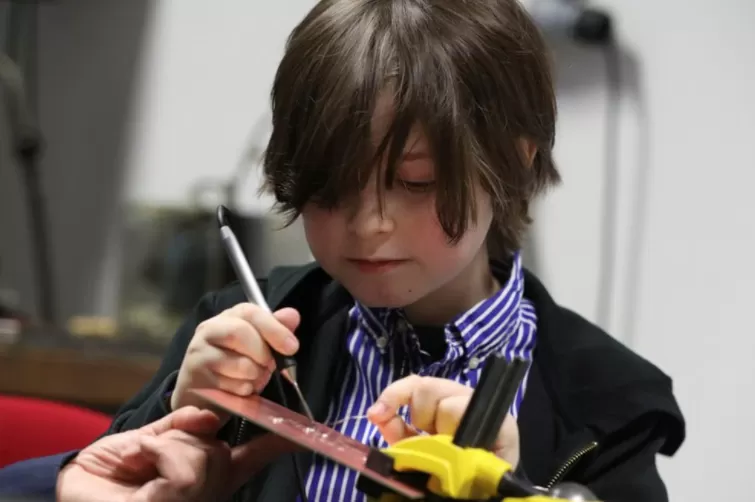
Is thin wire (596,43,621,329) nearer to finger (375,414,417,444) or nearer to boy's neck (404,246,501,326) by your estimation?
boy's neck (404,246,501,326)

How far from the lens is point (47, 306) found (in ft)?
5.62

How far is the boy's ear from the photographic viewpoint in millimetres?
683

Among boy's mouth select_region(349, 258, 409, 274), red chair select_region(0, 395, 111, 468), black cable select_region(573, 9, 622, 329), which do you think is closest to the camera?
boy's mouth select_region(349, 258, 409, 274)

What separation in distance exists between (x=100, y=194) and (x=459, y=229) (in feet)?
4.45

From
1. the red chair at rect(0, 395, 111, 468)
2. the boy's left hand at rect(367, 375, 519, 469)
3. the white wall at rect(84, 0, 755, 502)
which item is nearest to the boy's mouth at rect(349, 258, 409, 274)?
the boy's left hand at rect(367, 375, 519, 469)

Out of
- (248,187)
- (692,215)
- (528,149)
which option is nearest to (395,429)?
(528,149)

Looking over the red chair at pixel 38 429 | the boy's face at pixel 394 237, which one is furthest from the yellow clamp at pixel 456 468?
the red chair at pixel 38 429

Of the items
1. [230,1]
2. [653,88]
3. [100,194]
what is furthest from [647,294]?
[100,194]

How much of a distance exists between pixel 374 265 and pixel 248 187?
1.04m

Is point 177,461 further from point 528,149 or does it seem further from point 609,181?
point 609,181

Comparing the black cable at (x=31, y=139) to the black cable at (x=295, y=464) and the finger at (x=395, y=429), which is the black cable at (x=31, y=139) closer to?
the black cable at (x=295, y=464)

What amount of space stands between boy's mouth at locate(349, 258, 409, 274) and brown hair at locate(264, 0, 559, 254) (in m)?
0.04

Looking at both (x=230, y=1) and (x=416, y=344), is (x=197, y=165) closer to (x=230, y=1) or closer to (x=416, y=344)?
(x=230, y=1)

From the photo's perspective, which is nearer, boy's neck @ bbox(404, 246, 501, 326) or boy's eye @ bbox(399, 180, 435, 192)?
boy's eye @ bbox(399, 180, 435, 192)
